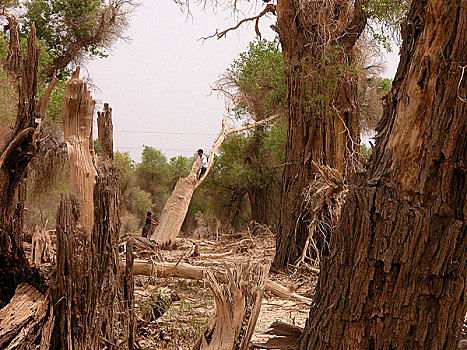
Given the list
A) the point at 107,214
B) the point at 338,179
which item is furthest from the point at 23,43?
the point at 107,214

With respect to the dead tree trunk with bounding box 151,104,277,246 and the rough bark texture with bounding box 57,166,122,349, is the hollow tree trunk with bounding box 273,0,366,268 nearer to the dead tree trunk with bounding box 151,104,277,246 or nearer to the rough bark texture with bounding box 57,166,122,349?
the dead tree trunk with bounding box 151,104,277,246

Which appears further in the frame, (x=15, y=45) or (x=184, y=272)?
(x=184, y=272)

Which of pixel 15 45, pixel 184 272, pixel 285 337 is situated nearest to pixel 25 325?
pixel 285 337

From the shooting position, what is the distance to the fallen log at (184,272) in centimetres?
569

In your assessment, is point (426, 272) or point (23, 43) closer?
point (426, 272)

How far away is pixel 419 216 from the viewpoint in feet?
8.61

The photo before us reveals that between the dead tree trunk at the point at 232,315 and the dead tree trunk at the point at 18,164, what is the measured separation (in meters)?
1.88

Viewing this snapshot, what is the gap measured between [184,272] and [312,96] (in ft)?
9.75

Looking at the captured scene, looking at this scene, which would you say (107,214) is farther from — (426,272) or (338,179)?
(338,179)

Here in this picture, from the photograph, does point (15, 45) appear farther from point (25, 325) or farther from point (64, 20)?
point (64, 20)

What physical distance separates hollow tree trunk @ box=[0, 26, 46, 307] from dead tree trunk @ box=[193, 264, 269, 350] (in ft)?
6.22

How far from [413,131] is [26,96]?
139 inches

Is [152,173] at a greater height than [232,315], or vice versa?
[152,173]

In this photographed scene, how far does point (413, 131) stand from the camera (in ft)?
8.84
